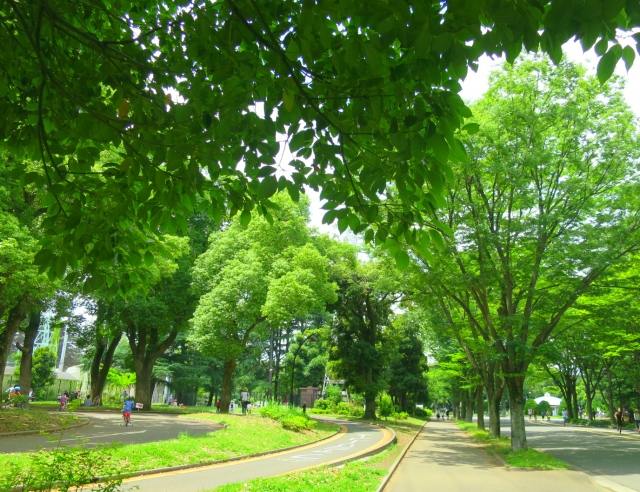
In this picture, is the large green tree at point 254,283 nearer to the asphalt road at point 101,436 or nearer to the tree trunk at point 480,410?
the asphalt road at point 101,436

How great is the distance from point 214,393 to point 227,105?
189ft

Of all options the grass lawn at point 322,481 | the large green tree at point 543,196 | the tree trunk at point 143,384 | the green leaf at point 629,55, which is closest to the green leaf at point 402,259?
the green leaf at point 629,55

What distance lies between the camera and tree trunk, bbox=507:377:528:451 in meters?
16.3

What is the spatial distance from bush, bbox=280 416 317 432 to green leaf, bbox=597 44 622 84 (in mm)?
20776

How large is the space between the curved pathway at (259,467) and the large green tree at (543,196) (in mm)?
5876

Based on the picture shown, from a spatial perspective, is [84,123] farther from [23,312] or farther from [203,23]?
[23,312]

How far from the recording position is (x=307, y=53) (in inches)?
115

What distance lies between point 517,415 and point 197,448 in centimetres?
1074

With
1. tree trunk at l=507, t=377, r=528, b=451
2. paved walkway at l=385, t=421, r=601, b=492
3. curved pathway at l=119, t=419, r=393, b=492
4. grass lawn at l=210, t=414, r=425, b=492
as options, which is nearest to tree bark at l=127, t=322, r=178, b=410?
curved pathway at l=119, t=419, r=393, b=492

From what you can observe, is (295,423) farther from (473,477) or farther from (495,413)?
(473,477)

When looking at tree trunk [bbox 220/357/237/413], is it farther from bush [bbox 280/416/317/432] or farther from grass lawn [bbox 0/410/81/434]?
grass lawn [bbox 0/410/81/434]

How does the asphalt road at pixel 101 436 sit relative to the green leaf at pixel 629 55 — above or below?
below

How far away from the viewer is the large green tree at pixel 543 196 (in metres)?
15.1

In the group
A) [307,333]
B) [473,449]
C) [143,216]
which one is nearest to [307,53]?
[143,216]
